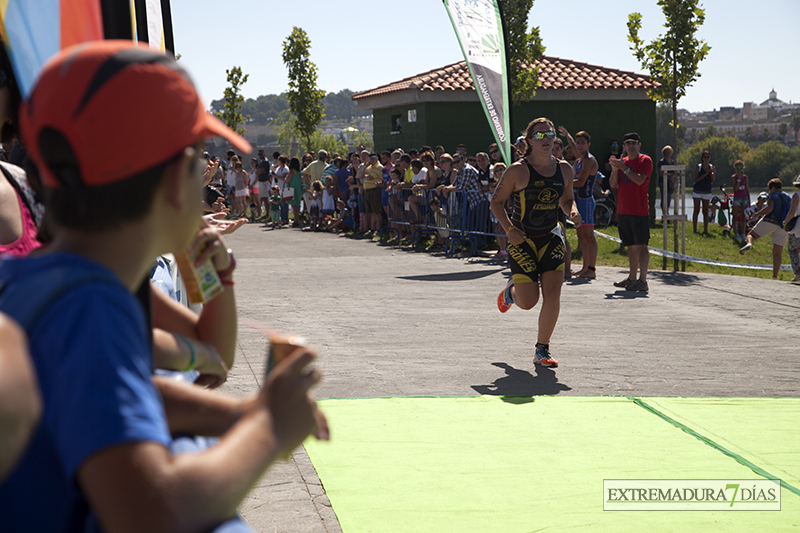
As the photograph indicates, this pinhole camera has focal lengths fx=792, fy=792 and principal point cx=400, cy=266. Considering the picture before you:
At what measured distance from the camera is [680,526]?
3.61 m

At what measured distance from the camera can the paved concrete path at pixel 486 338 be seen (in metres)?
5.93

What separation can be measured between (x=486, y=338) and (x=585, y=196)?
6116 millimetres

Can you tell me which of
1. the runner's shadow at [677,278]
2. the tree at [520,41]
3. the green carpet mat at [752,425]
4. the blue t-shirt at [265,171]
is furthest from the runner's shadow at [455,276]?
the blue t-shirt at [265,171]

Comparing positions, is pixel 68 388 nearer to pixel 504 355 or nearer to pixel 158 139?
pixel 158 139

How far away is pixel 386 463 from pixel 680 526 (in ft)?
5.15

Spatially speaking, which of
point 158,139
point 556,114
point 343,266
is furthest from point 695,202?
point 158,139

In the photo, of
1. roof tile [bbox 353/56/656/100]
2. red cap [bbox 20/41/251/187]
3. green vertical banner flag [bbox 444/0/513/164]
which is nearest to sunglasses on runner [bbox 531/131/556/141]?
green vertical banner flag [bbox 444/0/513/164]

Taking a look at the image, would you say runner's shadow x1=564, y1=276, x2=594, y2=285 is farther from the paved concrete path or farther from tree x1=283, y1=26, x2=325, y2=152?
tree x1=283, y1=26, x2=325, y2=152

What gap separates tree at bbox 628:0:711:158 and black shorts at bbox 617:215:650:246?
5384 millimetres

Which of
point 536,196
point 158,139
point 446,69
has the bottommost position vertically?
point 536,196

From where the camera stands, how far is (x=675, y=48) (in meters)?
15.9

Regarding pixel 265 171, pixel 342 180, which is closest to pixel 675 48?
pixel 342 180

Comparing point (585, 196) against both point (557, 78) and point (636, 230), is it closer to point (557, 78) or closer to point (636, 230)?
point (636, 230)

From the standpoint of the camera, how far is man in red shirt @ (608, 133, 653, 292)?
1103 centimetres
